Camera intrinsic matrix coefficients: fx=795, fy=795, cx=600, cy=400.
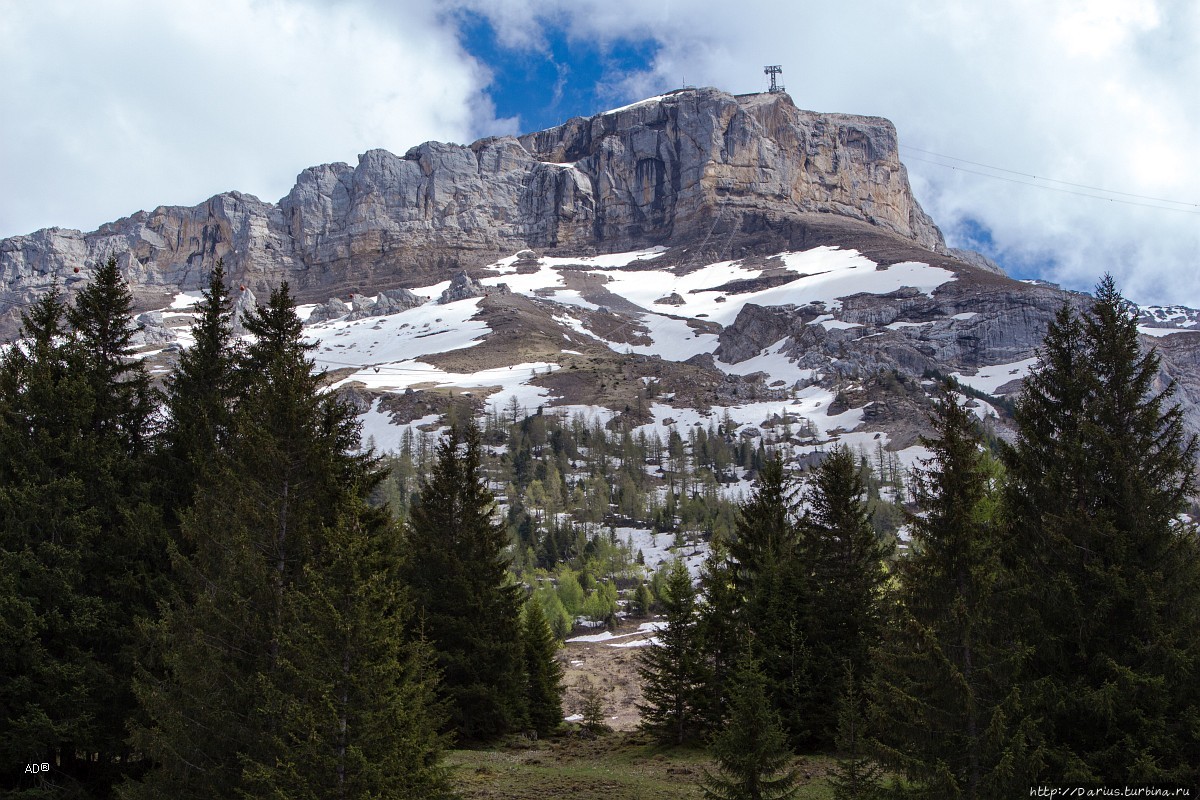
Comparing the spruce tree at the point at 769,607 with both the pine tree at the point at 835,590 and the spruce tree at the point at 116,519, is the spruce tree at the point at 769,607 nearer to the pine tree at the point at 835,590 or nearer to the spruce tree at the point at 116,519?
the pine tree at the point at 835,590

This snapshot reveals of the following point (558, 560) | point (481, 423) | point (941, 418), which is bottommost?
point (558, 560)

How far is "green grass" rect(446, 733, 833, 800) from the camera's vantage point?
19.8 m

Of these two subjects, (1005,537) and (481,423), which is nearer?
(1005,537)

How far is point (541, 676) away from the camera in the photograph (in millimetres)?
36406

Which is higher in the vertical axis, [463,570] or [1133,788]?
[463,570]

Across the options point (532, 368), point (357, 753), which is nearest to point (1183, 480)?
point (357, 753)

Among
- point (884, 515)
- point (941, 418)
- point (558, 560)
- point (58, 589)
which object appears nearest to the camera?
point (941, 418)

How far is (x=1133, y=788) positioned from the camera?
14.2 metres

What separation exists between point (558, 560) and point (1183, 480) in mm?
91143

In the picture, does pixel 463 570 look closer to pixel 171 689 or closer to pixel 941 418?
pixel 171 689

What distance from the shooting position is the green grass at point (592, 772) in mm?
19844

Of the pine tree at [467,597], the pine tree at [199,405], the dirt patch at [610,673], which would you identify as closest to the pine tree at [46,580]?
the pine tree at [199,405]

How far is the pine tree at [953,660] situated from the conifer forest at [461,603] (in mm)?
64

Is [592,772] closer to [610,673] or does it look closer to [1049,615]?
[1049,615]
